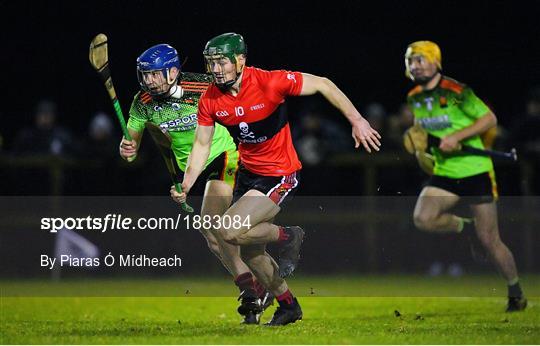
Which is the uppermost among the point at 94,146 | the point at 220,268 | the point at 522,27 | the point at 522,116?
the point at 522,27

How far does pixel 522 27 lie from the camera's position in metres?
15.4

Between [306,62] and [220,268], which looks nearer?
[306,62]

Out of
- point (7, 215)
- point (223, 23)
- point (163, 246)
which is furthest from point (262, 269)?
point (7, 215)

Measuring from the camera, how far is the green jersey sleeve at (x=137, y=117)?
1039cm

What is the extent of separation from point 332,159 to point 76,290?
3947 mm

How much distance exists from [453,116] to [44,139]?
589 cm

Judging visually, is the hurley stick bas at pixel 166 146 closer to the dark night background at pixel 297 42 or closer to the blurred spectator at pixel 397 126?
the dark night background at pixel 297 42

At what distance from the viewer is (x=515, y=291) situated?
11.4 m

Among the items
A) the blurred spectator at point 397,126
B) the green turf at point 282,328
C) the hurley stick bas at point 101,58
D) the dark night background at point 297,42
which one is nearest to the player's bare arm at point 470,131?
the green turf at point 282,328

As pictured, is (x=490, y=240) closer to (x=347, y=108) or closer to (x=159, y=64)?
(x=347, y=108)

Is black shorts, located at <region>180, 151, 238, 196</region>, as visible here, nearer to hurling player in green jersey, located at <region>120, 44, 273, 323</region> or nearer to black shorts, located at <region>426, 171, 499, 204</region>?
hurling player in green jersey, located at <region>120, 44, 273, 323</region>

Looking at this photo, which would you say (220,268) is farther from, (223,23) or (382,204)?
(223,23)

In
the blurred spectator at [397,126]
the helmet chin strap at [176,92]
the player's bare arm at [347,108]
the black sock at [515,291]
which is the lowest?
the blurred spectator at [397,126]

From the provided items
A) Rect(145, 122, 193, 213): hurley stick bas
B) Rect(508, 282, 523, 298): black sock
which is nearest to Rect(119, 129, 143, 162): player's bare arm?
Rect(145, 122, 193, 213): hurley stick bas
